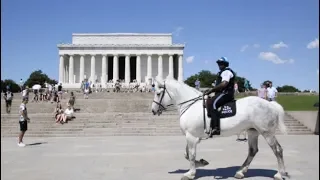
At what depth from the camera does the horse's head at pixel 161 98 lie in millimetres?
9398

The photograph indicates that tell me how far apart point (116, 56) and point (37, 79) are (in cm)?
4684

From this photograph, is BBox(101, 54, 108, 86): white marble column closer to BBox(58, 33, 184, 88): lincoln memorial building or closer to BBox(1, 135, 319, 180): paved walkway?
BBox(58, 33, 184, 88): lincoln memorial building

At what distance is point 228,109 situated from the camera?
873cm

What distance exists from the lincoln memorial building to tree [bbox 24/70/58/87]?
1255 inches

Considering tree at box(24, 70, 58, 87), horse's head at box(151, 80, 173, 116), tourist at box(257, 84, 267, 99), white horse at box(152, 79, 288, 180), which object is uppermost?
tree at box(24, 70, 58, 87)

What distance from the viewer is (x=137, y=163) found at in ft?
38.2

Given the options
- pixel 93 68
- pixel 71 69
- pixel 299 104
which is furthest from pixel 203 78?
pixel 299 104

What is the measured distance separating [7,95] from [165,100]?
1042 inches

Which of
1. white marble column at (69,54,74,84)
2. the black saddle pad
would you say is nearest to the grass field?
the black saddle pad

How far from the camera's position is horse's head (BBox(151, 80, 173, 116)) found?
9398 mm

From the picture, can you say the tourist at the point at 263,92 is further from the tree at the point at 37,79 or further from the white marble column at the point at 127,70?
the tree at the point at 37,79

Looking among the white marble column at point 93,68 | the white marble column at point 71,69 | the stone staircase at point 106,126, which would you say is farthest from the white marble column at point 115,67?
the stone staircase at point 106,126

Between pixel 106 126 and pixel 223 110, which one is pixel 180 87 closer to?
pixel 223 110

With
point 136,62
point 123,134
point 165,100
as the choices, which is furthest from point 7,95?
point 136,62
